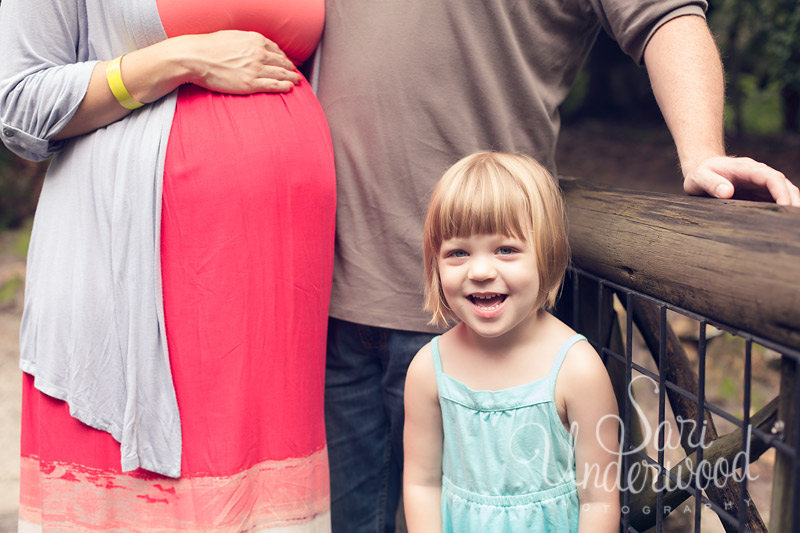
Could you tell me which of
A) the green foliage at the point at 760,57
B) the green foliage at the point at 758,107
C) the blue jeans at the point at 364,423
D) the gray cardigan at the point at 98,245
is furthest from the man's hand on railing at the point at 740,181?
the green foliage at the point at 758,107

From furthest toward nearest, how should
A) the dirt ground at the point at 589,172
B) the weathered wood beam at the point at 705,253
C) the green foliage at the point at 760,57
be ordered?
1. the green foliage at the point at 760,57
2. the dirt ground at the point at 589,172
3. the weathered wood beam at the point at 705,253

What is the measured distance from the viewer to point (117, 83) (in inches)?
60.9

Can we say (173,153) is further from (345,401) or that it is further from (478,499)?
(478,499)

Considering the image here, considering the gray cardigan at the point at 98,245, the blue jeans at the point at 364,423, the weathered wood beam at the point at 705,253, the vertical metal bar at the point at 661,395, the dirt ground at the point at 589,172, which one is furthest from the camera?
the dirt ground at the point at 589,172

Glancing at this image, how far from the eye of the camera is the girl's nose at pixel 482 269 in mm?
1422

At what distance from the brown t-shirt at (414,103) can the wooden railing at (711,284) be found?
0.29m

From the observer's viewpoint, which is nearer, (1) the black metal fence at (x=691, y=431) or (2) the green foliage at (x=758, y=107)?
(1) the black metal fence at (x=691, y=431)

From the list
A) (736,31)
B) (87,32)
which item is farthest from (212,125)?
(736,31)

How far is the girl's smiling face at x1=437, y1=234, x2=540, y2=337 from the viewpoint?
144 cm

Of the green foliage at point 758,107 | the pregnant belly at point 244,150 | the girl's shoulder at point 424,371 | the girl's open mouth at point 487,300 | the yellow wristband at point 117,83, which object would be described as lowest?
the green foliage at point 758,107

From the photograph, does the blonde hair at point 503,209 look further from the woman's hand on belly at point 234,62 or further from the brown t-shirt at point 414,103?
the woman's hand on belly at point 234,62

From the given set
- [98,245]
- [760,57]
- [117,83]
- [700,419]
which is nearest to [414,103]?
[117,83]

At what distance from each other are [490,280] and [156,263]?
2.09ft

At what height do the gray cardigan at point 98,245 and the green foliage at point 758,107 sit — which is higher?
the gray cardigan at point 98,245
